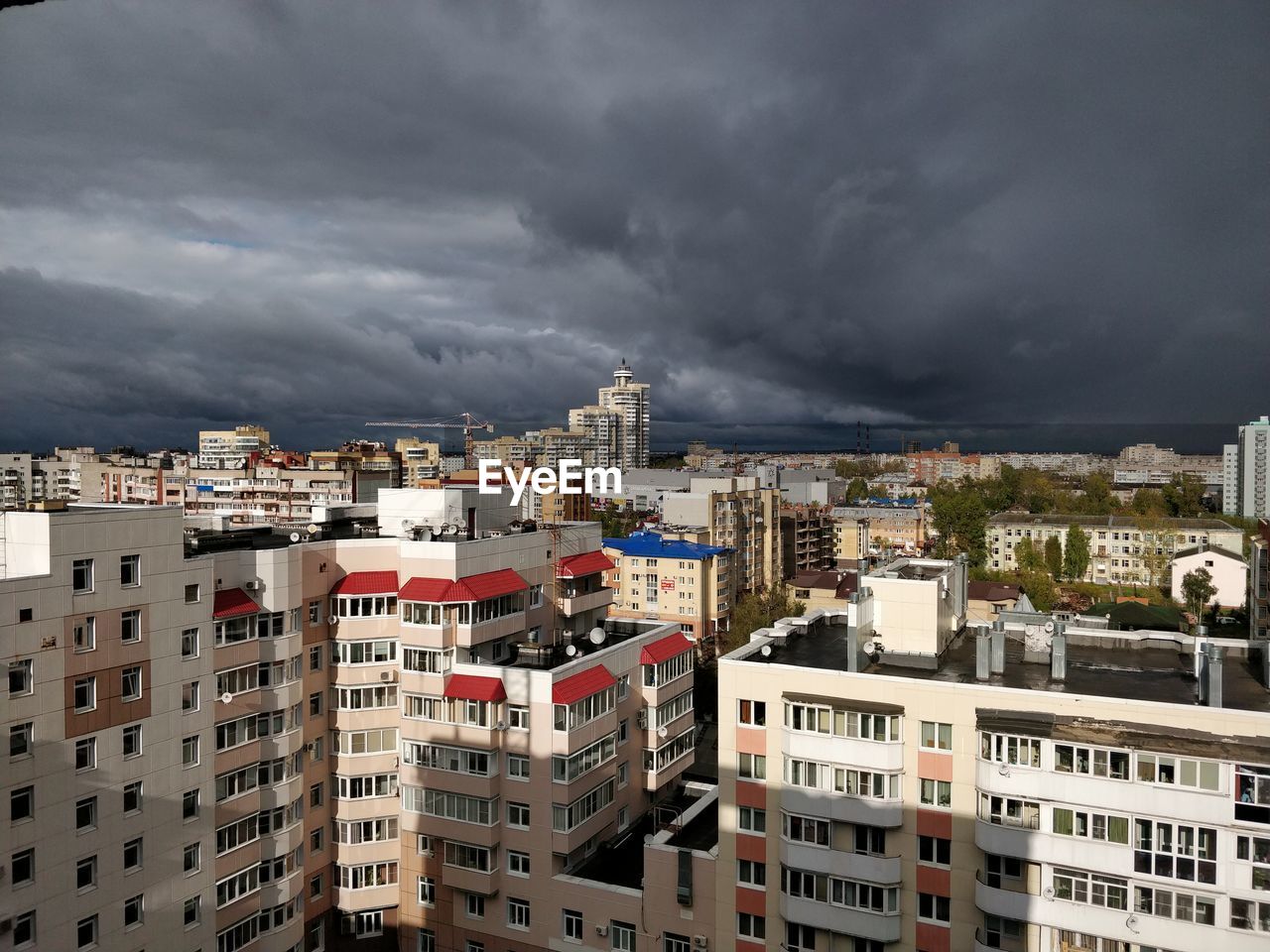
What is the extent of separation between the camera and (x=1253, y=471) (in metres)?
133

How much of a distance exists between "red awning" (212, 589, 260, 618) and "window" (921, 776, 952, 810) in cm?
1695

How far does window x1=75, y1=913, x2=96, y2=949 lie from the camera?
1742 centimetres

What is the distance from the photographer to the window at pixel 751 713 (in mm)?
18312

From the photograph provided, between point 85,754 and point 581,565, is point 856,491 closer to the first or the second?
point 581,565

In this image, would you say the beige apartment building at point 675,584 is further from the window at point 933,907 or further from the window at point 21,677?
the window at point 21,677

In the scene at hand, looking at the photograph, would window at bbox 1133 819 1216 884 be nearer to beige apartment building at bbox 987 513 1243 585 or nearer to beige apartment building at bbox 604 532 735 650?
beige apartment building at bbox 604 532 735 650

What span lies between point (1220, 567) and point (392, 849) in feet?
230

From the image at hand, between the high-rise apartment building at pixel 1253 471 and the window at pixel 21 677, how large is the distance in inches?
5988

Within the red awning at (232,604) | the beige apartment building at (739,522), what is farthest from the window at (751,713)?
the beige apartment building at (739,522)

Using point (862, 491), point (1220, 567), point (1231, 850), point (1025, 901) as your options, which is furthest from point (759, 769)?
point (862, 491)

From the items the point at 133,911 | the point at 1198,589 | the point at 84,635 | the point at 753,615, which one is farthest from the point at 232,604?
the point at 1198,589

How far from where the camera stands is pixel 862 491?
6604 inches

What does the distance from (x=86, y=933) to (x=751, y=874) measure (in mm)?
14463

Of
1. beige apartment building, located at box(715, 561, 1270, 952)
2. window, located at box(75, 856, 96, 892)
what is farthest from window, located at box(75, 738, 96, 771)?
beige apartment building, located at box(715, 561, 1270, 952)
